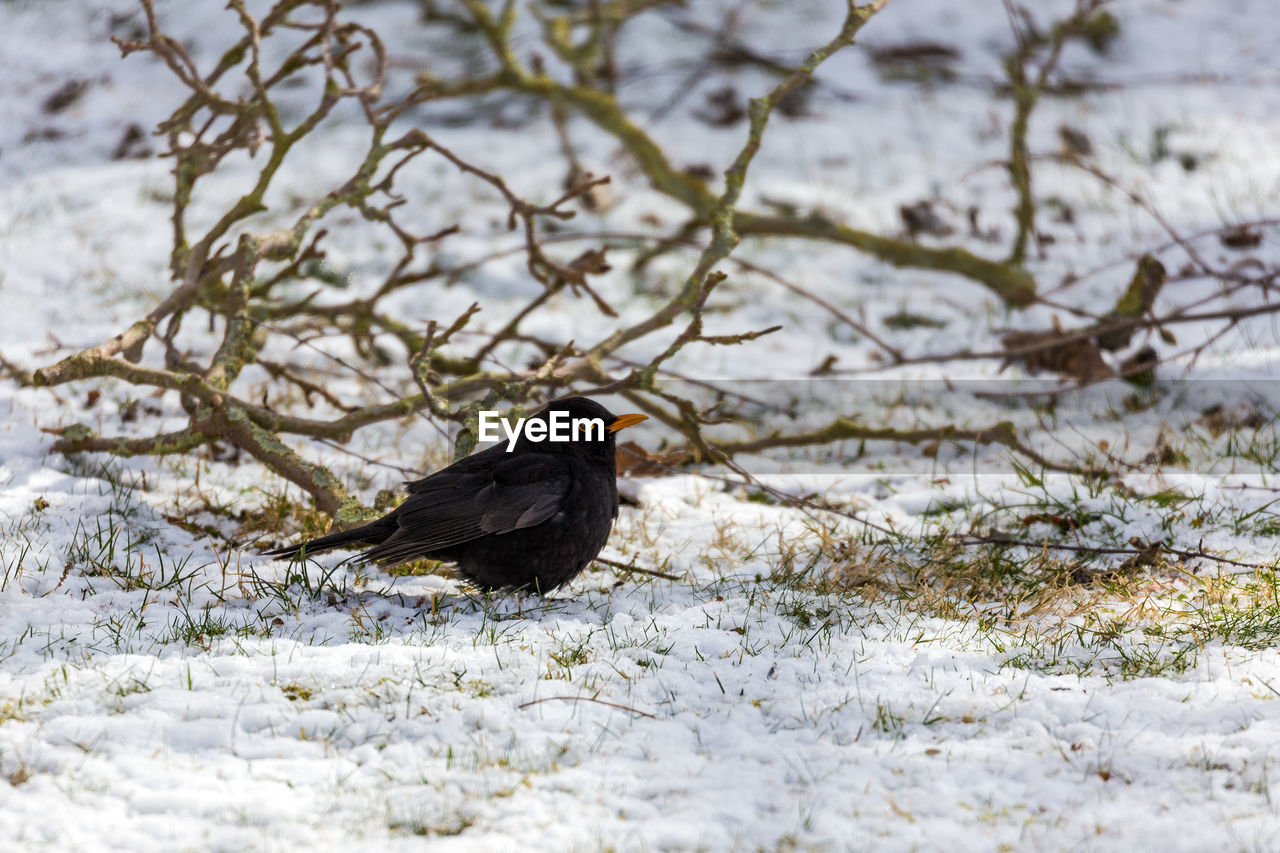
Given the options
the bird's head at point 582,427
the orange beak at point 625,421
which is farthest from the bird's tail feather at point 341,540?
the orange beak at point 625,421

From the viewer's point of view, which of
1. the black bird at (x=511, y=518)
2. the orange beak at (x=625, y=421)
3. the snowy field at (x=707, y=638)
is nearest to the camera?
the snowy field at (x=707, y=638)

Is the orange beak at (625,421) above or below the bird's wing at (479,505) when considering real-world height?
above

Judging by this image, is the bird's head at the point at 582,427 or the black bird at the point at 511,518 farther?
the bird's head at the point at 582,427

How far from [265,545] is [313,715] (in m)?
1.35

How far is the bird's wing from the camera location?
11.3ft

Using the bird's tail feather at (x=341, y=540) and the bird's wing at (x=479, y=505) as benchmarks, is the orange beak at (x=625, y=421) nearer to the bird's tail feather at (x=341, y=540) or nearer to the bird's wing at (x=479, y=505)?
the bird's wing at (x=479, y=505)

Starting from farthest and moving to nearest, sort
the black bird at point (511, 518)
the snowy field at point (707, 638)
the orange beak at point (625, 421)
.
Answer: the orange beak at point (625, 421)
the black bird at point (511, 518)
the snowy field at point (707, 638)

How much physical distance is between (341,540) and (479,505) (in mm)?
455

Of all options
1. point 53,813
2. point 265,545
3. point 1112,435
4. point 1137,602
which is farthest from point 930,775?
point 1112,435

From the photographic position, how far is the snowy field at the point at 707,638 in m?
2.39

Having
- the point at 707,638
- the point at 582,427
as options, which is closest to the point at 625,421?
the point at 582,427

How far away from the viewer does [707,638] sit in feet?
10.6

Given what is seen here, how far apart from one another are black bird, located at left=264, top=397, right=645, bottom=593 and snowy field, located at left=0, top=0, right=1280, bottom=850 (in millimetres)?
152

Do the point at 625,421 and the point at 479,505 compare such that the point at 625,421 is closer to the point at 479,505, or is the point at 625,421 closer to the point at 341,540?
the point at 479,505
